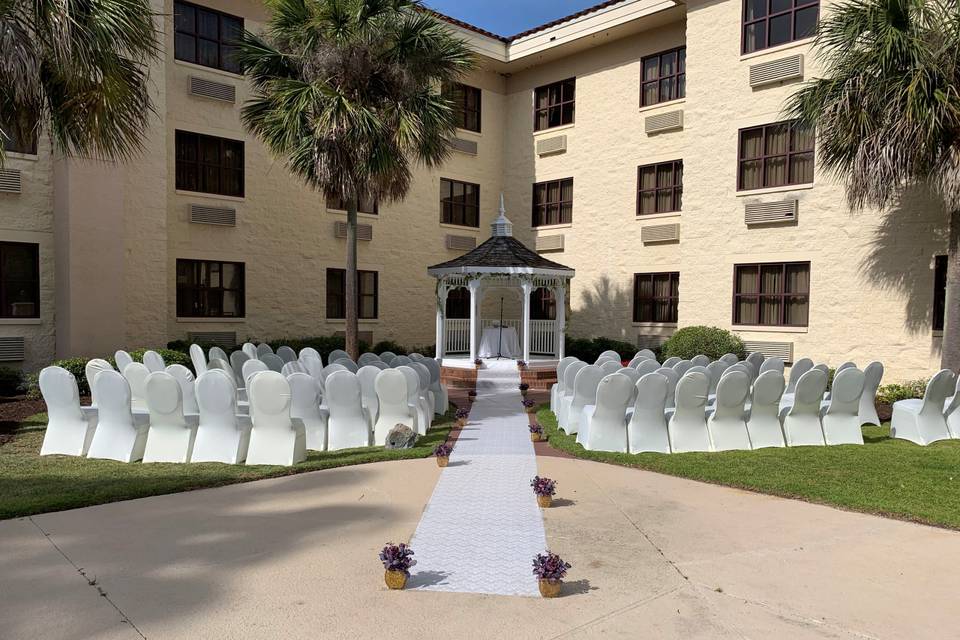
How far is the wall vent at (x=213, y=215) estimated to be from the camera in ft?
59.8

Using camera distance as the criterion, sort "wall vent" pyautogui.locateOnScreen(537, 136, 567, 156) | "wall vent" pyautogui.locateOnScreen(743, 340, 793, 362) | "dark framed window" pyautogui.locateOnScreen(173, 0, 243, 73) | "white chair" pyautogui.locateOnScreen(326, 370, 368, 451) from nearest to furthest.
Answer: "white chair" pyautogui.locateOnScreen(326, 370, 368, 451), "wall vent" pyautogui.locateOnScreen(743, 340, 793, 362), "dark framed window" pyautogui.locateOnScreen(173, 0, 243, 73), "wall vent" pyautogui.locateOnScreen(537, 136, 567, 156)

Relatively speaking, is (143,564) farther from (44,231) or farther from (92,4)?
(44,231)

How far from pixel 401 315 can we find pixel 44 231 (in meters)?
10.5

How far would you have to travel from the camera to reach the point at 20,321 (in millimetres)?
15539

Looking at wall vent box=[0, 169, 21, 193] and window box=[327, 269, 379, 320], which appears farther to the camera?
window box=[327, 269, 379, 320]

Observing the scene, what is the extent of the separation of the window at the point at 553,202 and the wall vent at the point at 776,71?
685 cm

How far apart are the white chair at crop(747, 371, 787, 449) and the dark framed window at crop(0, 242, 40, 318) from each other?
15.5 metres

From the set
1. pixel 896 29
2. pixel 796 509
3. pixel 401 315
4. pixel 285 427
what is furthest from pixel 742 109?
pixel 285 427

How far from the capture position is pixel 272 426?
8.32 meters

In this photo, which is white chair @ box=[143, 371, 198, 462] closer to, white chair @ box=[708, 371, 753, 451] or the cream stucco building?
white chair @ box=[708, 371, 753, 451]

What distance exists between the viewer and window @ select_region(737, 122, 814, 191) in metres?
16.9

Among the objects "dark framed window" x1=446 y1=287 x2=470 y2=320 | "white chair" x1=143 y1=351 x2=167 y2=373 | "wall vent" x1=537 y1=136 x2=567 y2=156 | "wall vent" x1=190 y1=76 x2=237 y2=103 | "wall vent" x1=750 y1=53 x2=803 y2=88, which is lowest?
"white chair" x1=143 y1=351 x2=167 y2=373

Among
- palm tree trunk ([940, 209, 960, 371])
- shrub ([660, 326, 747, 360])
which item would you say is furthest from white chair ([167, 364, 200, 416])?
palm tree trunk ([940, 209, 960, 371])

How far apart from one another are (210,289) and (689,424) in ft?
46.5
